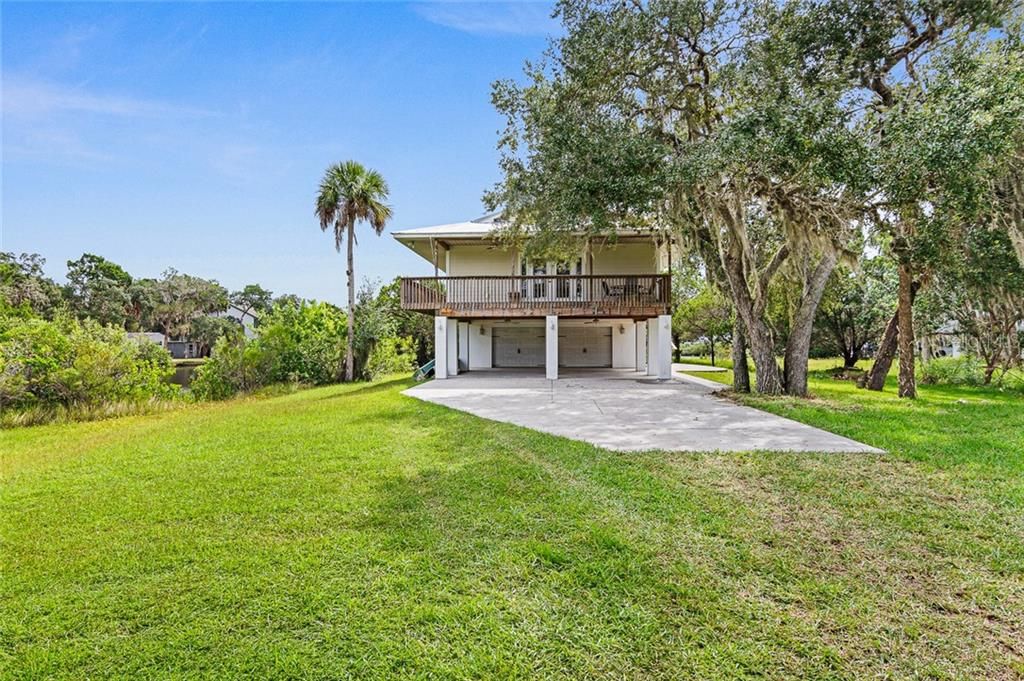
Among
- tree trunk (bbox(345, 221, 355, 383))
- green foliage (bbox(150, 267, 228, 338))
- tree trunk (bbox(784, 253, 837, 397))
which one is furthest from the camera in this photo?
green foliage (bbox(150, 267, 228, 338))

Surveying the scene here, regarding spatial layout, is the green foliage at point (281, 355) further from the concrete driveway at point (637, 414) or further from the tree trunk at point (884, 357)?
the tree trunk at point (884, 357)

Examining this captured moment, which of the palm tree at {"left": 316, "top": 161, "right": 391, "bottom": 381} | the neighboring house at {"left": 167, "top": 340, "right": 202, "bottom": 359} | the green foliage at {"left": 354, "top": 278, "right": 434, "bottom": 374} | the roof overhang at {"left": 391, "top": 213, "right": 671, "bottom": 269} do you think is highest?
the palm tree at {"left": 316, "top": 161, "right": 391, "bottom": 381}

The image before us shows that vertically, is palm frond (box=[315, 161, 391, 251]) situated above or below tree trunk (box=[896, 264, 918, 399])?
above

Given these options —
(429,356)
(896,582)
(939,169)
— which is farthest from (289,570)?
(429,356)

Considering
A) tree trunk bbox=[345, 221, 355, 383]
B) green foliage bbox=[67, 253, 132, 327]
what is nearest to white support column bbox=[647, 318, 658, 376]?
tree trunk bbox=[345, 221, 355, 383]

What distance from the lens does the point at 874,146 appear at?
23.7 feet

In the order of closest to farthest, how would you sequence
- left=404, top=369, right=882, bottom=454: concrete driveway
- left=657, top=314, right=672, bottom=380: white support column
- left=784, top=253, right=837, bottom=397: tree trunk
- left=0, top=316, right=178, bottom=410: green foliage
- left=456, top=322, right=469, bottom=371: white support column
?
left=404, top=369, right=882, bottom=454: concrete driveway < left=0, top=316, right=178, bottom=410: green foliage < left=784, top=253, right=837, bottom=397: tree trunk < left=657, top=314, right=672, bottom=380: white support column < left=456, top=322, right=469, bottom=371: white support column

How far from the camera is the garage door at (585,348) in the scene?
1889 cm

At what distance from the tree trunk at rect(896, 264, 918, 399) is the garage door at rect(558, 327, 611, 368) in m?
9.34

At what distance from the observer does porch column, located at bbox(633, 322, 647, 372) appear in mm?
17844

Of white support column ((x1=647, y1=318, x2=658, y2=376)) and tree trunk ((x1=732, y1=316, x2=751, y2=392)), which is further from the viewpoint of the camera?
white support column ((x1=647, y1=318, x2=658, y2=376))

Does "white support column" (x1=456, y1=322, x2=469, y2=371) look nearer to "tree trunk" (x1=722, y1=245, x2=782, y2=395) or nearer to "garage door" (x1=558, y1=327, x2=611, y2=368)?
"garage door" (x1=558, y1=327, x2=611, y2=368)

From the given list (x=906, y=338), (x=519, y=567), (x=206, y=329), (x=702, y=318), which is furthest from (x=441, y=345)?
(x=206, y=329)

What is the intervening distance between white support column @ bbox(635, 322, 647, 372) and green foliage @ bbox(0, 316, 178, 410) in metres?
14.8
